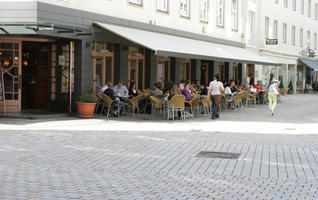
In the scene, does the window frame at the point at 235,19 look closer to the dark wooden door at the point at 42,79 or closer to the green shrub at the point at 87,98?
the dark wooden door at the point at 42,79

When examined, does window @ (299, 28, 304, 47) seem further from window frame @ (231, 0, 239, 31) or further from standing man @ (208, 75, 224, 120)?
standing man @ (208, 75, 224, 120)

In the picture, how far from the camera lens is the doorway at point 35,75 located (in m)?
18.7

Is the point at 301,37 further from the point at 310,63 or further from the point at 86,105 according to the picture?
the point at 86,105

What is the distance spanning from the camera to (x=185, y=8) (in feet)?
83.5

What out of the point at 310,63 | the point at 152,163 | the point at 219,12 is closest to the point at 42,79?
the point at 152,163

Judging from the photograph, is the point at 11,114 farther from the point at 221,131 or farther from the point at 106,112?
the point at 221,131

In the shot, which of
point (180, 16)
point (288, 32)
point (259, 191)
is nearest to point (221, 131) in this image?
point (259, 191)

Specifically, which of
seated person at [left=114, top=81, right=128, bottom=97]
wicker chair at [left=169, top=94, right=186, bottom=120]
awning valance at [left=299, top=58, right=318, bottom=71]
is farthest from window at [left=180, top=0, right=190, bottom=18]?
awning valance at [left=299, top=58, right=318, bottom=71]

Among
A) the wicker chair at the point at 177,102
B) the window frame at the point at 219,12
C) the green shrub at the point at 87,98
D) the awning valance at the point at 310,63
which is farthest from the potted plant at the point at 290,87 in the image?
the green shrub at the point at 87,98

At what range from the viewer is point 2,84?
16562mm

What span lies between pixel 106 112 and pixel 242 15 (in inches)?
693

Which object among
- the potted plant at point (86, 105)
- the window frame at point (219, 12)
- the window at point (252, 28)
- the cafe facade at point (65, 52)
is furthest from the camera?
the window at point (252, 28)

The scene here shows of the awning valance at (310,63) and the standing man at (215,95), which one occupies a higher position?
the awning valance at (310,63)

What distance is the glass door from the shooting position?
16969mm
